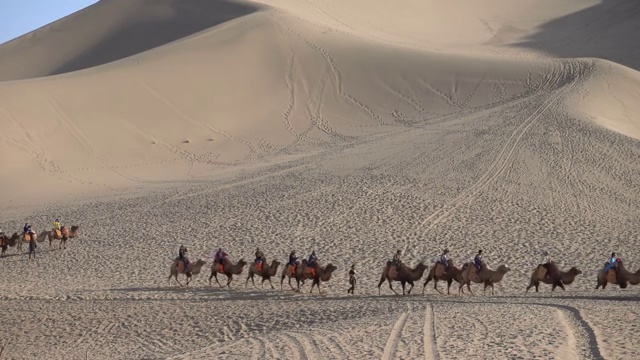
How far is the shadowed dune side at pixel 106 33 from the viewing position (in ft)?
268

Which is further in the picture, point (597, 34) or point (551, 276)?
point (597, 34)

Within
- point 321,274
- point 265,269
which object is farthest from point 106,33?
point 321,274

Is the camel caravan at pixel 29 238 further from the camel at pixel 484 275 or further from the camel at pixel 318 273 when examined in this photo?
the camel at pixel 484 275

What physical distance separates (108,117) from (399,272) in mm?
34844

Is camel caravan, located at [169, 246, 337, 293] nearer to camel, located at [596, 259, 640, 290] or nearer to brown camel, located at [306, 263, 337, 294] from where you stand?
brown camel, located at [306, 263, 337, 294]

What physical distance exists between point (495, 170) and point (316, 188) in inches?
281

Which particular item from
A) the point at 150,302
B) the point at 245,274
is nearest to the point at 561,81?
the point at 245,274

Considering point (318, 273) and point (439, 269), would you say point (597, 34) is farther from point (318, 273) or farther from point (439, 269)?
point (318, 273)

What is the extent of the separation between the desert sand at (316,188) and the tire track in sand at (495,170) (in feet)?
0.47

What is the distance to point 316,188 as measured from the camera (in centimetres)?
3909

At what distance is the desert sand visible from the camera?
754 inches

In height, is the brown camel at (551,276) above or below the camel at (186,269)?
below

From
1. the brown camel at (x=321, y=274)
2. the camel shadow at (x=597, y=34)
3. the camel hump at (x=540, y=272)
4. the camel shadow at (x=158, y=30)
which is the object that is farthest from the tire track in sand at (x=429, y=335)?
the camel shadow at (x=158, y=30)

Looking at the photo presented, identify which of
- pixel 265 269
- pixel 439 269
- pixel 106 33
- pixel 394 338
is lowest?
pixel 394 338
